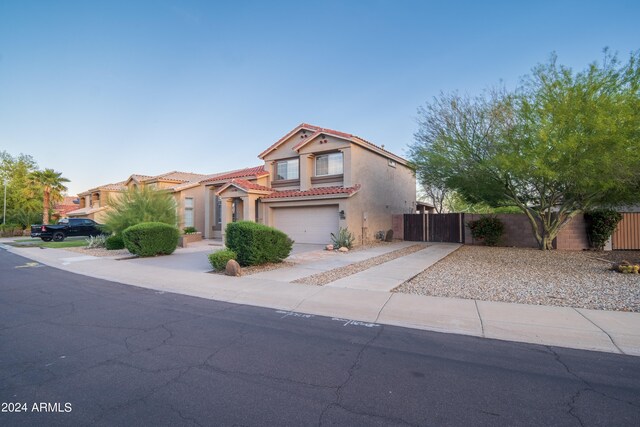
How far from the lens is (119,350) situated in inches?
192

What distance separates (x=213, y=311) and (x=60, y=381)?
129 inches

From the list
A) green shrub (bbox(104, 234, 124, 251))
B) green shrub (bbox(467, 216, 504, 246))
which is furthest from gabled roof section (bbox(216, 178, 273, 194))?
green shrub (bbox(467, 216, 504, 246))

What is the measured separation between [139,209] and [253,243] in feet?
37.6

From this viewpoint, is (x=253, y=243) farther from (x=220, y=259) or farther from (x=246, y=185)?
(x=246, y=185)

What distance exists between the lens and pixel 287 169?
2309 centimetres

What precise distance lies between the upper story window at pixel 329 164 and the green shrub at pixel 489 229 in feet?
28.8

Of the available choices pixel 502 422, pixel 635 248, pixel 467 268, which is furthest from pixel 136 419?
pixel 635 248

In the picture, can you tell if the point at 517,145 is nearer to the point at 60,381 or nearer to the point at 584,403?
the point at 584,403

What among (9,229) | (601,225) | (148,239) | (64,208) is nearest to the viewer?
(148,239)

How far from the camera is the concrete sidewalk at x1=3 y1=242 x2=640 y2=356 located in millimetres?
5477

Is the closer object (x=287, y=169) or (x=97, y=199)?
(x=287, y=169)

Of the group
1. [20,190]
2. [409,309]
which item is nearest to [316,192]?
[409,309]

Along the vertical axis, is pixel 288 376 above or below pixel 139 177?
below

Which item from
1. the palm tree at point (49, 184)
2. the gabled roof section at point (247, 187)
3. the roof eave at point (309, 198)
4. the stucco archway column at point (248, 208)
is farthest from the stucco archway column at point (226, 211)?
the palm tree at point (49, 184)
